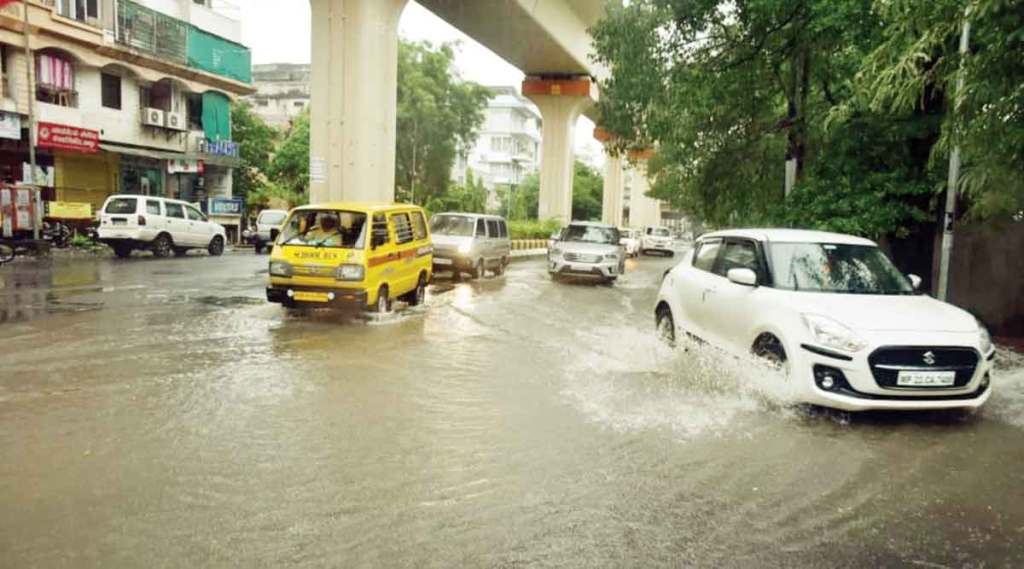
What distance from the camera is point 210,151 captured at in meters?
32.8

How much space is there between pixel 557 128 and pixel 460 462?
3289cm

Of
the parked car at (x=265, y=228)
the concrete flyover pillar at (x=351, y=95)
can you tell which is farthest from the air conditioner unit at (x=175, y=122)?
the concrete flyover pillar at (x=351, y=95)

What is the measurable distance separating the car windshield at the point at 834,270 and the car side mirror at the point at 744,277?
0.22 metres

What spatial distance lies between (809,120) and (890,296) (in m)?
7.54

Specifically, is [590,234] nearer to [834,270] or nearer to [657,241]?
[834,270]

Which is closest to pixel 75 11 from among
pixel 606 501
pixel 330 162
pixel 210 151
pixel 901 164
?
pixel 210 151

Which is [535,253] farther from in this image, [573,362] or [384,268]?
[573,362]

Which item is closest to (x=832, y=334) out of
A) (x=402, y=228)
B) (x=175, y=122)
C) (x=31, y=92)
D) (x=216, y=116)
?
(x=402, y=228)

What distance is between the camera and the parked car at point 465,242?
58.6 feet

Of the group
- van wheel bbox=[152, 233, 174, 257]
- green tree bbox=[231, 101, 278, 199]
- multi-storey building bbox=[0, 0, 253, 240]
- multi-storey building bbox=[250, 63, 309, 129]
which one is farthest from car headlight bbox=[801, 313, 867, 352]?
multi-storey building bbox=[250, 63, 309, 129]

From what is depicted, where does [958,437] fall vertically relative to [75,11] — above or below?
below

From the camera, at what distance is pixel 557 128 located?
36.4 m

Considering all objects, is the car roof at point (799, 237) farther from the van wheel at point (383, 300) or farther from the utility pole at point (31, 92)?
the utility pole at point (31, 92)

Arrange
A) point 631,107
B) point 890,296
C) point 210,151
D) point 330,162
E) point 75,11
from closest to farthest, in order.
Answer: point 890,296 < point 631,107 < point 330,162 < point 75,11 < point 210,151
